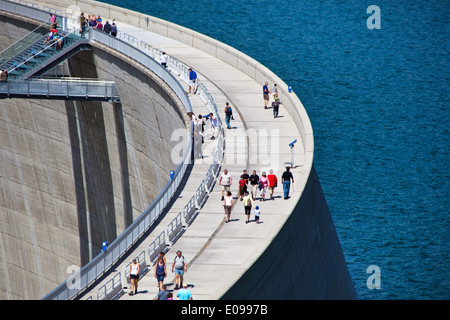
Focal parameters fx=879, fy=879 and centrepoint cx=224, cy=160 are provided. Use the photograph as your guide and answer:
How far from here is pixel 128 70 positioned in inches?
1914

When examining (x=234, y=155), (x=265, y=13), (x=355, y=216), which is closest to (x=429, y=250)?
(x=355, y=216)

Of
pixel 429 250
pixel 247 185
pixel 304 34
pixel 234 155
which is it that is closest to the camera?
pixel 247 185

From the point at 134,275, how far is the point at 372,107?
48.2 m

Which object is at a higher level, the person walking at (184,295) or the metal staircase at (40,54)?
the metal staircase at (40,54)

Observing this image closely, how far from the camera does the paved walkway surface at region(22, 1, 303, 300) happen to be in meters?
26.8

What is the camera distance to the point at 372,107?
70.9m

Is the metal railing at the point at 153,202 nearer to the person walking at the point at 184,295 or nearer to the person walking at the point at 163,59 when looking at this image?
the person walking at the point at 163,59

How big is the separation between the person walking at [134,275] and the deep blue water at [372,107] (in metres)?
18.6

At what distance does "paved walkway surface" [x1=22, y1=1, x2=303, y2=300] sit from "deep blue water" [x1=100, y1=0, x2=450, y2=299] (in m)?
9.31

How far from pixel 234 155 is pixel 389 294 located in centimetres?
1127

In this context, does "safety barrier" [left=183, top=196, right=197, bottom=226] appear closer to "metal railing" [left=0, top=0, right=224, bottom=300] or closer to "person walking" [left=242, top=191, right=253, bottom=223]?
"metal railing" [left=0, top=0, right=224, bottom=300]

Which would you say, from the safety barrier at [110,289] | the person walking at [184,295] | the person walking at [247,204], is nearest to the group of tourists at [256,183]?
the person walking at [247,204]

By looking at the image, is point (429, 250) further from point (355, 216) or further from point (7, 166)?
point (7, 166)

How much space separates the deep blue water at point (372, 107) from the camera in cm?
4778
